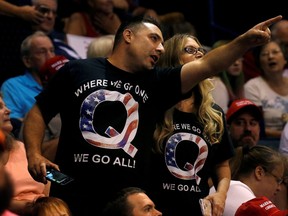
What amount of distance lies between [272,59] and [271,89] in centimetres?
30

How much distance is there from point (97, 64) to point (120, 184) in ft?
2.05

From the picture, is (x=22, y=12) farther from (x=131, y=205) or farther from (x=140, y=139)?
(x=131, y=205)

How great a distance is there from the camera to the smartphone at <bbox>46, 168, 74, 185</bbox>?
12.6 feet

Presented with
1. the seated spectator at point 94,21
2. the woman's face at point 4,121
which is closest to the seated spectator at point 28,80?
the woman's face at point 4,121

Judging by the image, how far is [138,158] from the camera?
4188 millimetres

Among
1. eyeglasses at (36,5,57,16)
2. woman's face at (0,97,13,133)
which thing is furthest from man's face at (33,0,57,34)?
woman's face at (0,97,13,133)

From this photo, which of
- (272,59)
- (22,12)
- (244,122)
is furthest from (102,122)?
(272,59)

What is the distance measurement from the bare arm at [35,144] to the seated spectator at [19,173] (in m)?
0.31

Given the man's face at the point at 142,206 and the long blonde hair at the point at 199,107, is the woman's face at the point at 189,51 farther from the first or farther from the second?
the man's face at the point at 142,206

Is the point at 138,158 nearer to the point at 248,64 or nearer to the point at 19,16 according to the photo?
the point at 19,16

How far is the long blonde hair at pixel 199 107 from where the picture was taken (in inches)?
182

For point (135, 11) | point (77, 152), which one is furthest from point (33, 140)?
point (135, 11)

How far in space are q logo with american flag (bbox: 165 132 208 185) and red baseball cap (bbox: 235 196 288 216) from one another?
0.94 feet

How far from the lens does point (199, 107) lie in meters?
4.69
